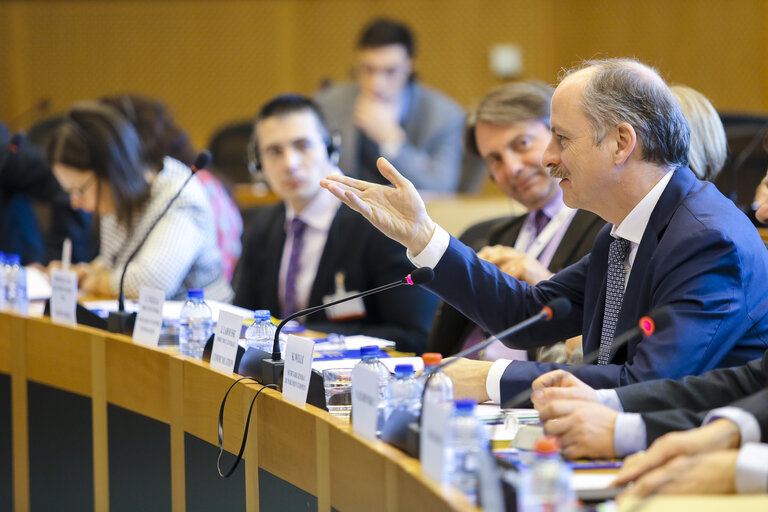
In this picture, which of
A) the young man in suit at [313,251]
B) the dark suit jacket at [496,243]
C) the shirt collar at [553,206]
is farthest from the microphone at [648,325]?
the young man in suit at [313,251]

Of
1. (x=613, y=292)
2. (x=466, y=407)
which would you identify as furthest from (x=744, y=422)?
(x=613, y=292)

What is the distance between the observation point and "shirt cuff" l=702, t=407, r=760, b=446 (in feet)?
4.40

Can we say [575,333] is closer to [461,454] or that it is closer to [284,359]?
[284,359]

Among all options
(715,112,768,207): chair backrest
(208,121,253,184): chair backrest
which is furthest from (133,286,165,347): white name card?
(208,121,253,184): chair backrest

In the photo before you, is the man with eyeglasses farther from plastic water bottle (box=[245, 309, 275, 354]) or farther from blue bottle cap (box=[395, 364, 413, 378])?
blue bottle cap (box=[395, 364, 413, 378])

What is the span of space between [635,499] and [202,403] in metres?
1.13

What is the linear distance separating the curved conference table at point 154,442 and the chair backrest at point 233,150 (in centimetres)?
312

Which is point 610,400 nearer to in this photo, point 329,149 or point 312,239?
point 312,239

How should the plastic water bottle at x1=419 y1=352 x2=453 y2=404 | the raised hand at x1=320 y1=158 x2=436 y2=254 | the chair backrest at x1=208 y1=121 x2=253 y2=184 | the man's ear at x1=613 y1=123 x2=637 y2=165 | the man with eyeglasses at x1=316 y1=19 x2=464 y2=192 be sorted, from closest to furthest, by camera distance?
the plastic water bottle at x1=419 y1=352 x2=453 y2=404
the man's ear at x1=613 y1=123 x2=637 y2=165
the raised hand at x1=320 y1=158 x2=436 y2=254
the man with eyeglasses at x1=316 y1=19 x2=464 y2=192
the chair backrest at x1=208 y1=121 x2=253 y2=184

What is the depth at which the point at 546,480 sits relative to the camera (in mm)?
1085

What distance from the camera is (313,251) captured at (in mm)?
3213

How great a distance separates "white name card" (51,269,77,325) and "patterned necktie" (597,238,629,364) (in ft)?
4.98

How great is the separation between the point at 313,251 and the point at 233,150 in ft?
9.38

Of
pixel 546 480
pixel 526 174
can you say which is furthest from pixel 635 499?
pixel 526 174
